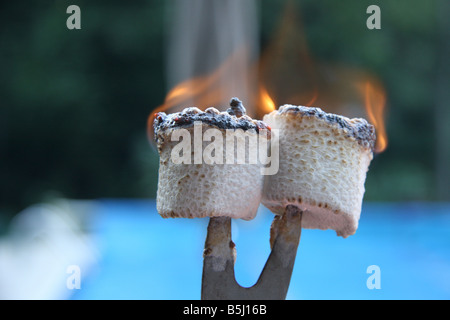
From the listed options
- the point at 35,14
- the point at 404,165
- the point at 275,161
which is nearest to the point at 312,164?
the point at 275,161

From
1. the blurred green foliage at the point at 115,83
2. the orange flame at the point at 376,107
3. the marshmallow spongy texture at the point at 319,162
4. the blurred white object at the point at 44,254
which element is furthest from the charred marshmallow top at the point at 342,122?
the blurred green foliage at the point at 115,83

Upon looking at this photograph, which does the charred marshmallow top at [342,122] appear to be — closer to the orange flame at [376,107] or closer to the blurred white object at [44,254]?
the orange flame at [376,107]

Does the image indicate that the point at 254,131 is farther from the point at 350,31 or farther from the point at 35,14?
the point at 35,14

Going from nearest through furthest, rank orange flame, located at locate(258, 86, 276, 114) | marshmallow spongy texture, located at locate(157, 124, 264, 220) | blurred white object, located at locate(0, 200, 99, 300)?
marshmallow spongy texture, located at locate(157, 124, 264, 220)
orange flame, located at locate(258, 86, 276, 114)
blurred white object, located at locate(0, 200, 99, 300)

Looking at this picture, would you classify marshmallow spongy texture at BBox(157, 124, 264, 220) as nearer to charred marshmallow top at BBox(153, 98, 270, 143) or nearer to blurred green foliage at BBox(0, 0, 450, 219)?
charred marshmallow top at BBox(153, 98, 270, 143)

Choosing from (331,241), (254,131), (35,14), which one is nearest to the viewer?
(254,131)

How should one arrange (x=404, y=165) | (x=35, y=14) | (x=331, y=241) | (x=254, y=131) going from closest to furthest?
1. (x=254, y=131)
2. (x=331, y=241)
3. (x=404, y=165)
4. (x=35, y=14)

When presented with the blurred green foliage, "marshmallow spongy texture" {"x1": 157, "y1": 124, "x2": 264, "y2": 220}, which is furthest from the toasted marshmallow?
the blurred green foliage
